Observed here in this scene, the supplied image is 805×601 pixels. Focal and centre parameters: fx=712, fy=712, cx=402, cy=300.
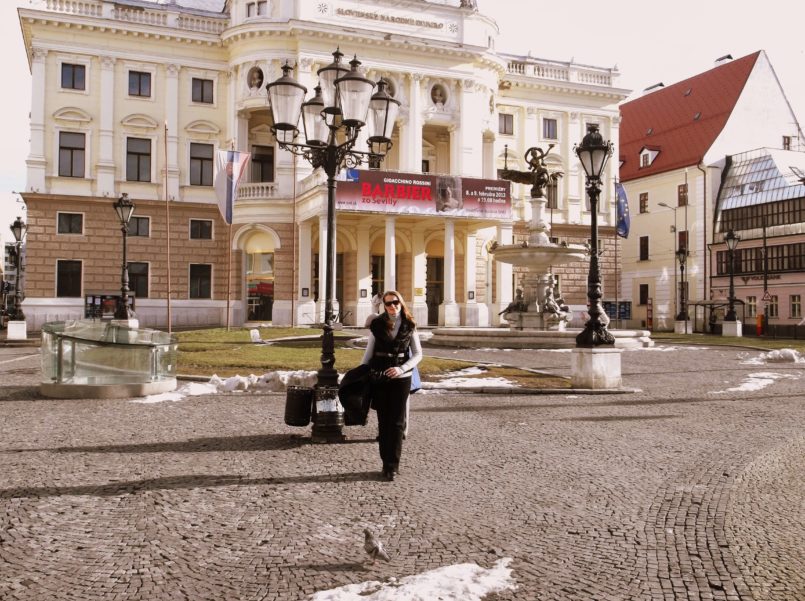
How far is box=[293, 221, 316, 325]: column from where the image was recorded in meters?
37.1

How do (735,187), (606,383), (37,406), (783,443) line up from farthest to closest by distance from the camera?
(735,187) → (606,383) → (37,406) → (783,443)

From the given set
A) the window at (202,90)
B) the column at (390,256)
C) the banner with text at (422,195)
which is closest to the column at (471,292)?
the banner with text at (422,195)

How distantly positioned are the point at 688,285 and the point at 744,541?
5139cm

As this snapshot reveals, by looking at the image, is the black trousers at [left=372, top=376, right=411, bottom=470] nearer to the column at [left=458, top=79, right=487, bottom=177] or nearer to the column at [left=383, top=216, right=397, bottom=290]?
the column at [left=383, top=216, right=397, bottom=290]

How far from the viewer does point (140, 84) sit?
134 feet

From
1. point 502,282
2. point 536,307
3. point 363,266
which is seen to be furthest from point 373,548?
point 502,282

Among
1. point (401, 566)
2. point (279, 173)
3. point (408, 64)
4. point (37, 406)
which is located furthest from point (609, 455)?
point (408, 64)

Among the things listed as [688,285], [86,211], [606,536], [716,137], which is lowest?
[606,536]

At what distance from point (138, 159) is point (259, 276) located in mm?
9680

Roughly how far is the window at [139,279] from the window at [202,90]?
33.8ft

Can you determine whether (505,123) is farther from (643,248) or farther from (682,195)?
(643,248)

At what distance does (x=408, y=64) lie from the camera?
41406 mm

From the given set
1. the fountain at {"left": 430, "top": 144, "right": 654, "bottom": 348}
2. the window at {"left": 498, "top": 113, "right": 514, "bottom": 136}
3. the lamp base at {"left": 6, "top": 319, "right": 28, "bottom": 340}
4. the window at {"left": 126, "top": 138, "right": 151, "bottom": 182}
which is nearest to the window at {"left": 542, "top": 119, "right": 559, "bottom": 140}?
the window at {"left": 498, "top": 113, "right": 514, "bottom": 136}

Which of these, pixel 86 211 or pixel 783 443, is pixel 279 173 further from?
pixel 783 443
